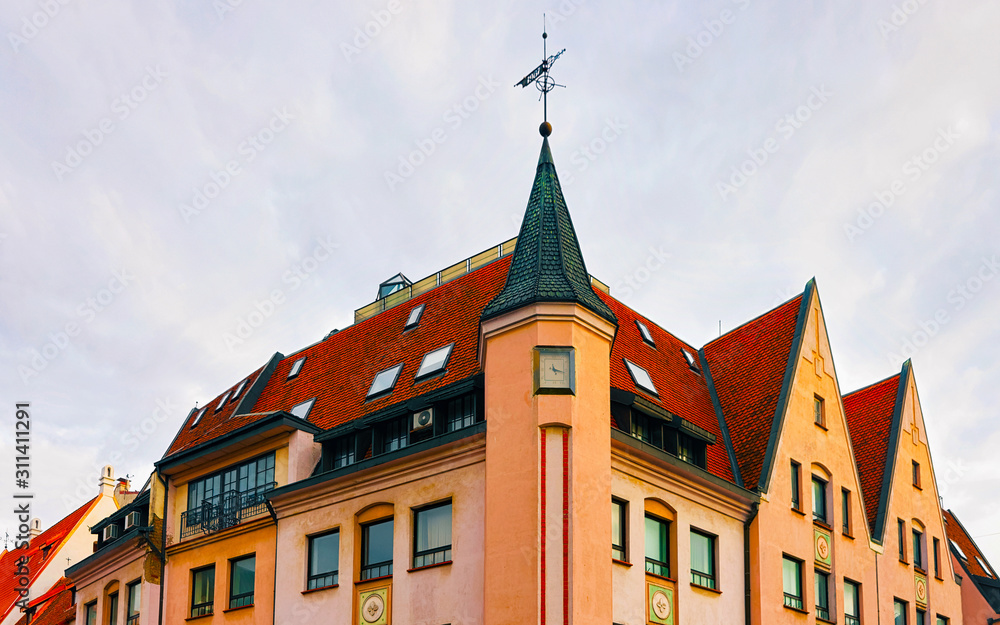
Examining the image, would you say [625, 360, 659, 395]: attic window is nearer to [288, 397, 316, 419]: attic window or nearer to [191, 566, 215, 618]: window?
[288, 397, 316, 419]: attic window

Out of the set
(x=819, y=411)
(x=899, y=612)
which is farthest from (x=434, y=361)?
(x=899, y=612)

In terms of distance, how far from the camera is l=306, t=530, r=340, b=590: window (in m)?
31.6

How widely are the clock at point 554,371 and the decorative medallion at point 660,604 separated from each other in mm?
6150

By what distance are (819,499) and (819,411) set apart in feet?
11.1

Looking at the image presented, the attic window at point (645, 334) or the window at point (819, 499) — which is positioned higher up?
the attic window at point (645, 334)

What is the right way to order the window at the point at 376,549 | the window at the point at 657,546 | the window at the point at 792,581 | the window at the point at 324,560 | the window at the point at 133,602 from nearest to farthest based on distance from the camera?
1. the window at the point at 657,546
2. the window at the point at 376,549
3. the window at the point at 324,560
4. the window at the point at 792,581
5. the window at the point at 133,602

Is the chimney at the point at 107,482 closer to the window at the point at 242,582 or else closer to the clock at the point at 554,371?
the window at the point at 242,582

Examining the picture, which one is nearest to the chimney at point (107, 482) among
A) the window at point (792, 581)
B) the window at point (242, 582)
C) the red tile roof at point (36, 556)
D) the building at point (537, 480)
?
the red tile roof at point (36, 556)

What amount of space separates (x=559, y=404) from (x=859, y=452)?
2104 centimetres

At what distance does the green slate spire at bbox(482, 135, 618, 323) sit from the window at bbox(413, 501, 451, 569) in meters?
5.56

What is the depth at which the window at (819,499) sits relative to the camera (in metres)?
36.4

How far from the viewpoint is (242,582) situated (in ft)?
113

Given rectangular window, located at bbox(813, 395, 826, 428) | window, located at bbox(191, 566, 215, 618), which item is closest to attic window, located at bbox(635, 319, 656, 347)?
rectangular window, located at bbox(813, 395, 826, 428)

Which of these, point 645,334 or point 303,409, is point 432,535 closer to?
point 303,409
